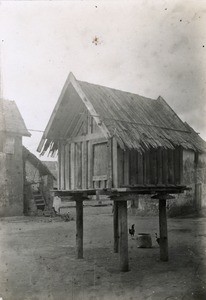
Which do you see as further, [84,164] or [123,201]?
[84,164]

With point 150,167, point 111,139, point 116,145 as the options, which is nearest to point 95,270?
point 150,167

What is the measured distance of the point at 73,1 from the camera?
9414 millimetres

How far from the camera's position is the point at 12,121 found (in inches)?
1179

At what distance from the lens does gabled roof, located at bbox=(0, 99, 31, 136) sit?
2891 cm

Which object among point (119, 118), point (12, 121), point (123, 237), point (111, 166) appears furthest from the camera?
point (12, 121)

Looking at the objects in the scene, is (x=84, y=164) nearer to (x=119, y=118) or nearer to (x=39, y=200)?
(x=119, y=118)

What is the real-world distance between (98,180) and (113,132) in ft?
5.62

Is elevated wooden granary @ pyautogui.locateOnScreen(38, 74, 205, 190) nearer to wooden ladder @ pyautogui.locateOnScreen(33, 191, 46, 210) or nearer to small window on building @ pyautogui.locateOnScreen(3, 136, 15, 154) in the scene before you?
small window on building @ pyautogui.locateOnScreen(3, 136, 15, 154)

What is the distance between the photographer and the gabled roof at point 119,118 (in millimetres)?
10567

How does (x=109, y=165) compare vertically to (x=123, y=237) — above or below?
above

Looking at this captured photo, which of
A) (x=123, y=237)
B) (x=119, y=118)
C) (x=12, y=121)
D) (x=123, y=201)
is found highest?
(x=12, y=121)

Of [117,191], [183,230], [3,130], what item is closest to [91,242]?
[183,230]

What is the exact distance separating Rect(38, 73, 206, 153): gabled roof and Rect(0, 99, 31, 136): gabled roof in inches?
641

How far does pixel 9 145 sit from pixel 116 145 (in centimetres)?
1994
